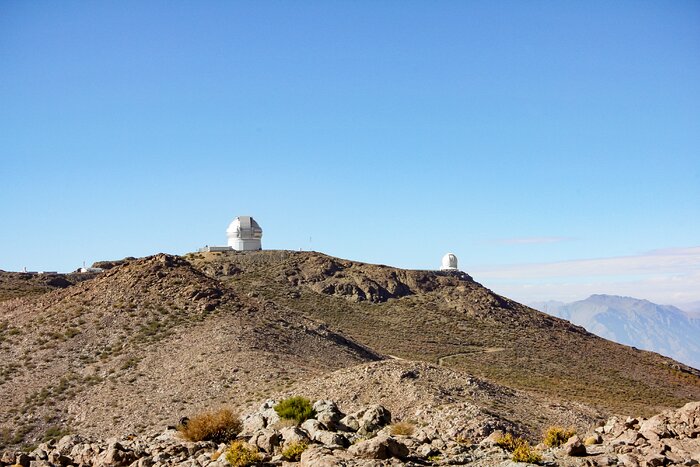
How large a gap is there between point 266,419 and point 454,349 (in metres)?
44.7

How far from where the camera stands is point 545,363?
210ft

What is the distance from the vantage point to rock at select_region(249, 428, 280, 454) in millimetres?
18750

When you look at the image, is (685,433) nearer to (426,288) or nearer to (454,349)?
(454,349)

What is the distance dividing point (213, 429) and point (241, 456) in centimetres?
432

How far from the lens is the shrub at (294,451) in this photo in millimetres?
17547

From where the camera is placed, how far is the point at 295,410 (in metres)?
21.8

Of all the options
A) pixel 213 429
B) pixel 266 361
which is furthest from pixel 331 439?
pixel 266 361

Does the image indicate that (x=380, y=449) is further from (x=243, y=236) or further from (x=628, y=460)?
(x=243, y=236)

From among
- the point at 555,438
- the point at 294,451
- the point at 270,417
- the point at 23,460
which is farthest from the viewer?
the point at 270,417

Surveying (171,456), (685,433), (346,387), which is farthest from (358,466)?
(346,387)

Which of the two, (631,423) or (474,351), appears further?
(474,351)

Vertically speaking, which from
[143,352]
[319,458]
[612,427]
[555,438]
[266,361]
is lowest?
[555,438]

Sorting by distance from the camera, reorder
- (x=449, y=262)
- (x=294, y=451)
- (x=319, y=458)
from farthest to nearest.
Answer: (x=449, y=262) < (x=294, y=451) < (x=319, y=458)

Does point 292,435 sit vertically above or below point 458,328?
below
